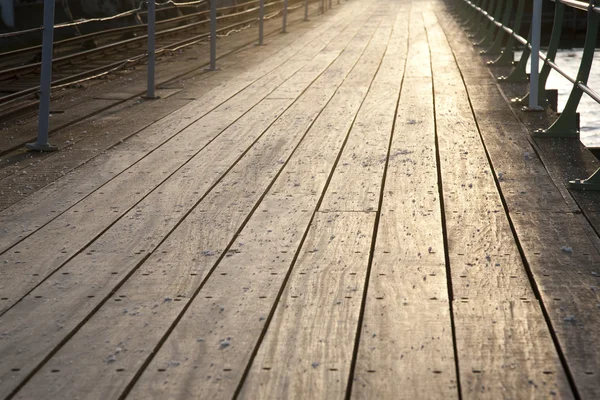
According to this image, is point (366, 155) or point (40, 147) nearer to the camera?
point (366, 155)

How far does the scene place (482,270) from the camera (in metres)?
2.51

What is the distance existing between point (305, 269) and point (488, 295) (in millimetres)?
483

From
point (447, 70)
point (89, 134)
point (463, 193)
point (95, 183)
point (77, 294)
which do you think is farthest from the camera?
point (447, 70)

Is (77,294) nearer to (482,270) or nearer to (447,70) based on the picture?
(482,270)

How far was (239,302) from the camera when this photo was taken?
2291mm

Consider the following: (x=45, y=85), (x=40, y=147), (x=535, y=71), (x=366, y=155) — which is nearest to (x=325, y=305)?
(x=366, y=155)

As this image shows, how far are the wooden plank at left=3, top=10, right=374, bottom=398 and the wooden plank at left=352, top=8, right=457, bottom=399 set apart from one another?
17.2 inches

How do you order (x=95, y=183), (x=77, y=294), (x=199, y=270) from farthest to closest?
1. (x=95, y=183)
2. (x=199, y=270)
3. (x=77, y=294)

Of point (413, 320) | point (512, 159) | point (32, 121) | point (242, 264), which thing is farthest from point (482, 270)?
point (32, 121)

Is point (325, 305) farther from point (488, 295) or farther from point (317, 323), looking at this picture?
point (488, 295)

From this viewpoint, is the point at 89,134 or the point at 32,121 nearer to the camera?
the point at 89,134

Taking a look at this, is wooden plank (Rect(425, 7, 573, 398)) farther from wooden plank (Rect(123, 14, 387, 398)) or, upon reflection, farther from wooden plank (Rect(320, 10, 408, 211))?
wooden plank (Rect(123, 14, 387, 398))

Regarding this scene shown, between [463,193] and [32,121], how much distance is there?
8.71 feet

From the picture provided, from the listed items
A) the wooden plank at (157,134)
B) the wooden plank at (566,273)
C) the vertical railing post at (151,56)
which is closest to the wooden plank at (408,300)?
the wooden plank at (566,273)
